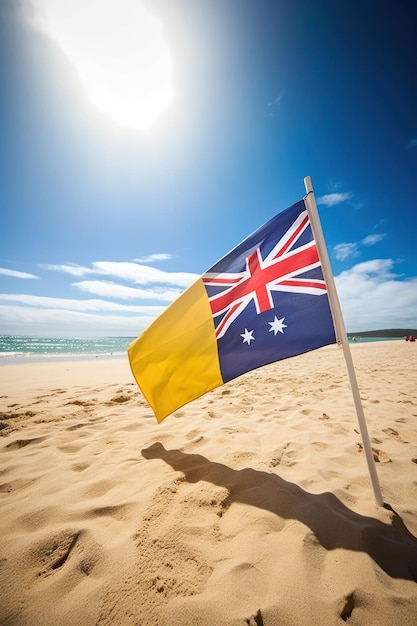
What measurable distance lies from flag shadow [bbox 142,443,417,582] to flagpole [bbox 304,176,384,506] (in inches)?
12.7

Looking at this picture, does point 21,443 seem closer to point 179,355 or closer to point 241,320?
point 179,355

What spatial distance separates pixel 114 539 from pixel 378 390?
21.1 ft

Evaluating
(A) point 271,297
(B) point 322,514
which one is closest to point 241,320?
(A) point 271,297

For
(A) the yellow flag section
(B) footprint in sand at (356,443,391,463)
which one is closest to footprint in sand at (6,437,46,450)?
(A) the yellow flag section

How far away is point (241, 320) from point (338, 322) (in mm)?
1025

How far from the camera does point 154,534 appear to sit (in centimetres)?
177

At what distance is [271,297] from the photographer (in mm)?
2678

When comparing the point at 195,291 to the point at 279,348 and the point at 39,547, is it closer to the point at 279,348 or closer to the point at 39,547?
the point at 279,348

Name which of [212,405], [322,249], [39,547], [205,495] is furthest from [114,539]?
[212,405]

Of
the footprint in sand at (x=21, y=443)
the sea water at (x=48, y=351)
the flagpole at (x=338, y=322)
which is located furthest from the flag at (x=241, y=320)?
the sea water at (x=48, y=351)

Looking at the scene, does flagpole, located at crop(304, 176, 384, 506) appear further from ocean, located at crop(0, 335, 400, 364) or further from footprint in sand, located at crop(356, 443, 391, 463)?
ocean, located at crop(0, 335, 400, 364)

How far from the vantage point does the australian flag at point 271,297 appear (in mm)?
2408

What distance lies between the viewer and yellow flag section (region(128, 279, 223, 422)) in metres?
2.84

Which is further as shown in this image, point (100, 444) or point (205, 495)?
point (100, 444)
